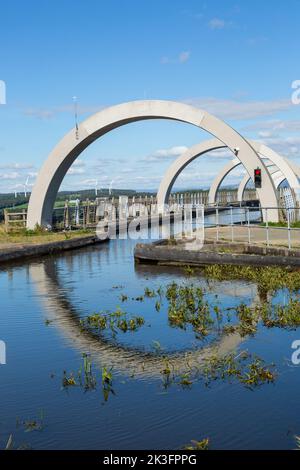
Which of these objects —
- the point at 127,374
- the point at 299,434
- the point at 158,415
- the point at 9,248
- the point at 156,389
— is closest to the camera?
the point at 299,434

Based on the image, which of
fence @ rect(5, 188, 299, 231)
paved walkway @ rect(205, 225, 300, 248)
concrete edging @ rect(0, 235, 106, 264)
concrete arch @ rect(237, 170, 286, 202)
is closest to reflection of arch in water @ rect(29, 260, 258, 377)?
paved walkway @ rect(205, 225, 300, 248)

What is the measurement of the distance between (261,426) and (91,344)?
4068mm

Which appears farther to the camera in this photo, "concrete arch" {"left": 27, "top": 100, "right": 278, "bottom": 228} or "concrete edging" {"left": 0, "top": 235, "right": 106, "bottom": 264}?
"concrete arch" {"left": 27, "top": 100, "right": 278, "bottom": 228}

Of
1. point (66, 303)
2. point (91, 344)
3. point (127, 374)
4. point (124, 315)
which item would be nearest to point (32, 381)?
→ point (127, 374)

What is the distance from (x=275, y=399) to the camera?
23.2ft

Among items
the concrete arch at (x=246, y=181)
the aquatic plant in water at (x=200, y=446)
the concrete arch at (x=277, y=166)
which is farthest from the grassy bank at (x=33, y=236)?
the concrete arch at (x=246, y=181)

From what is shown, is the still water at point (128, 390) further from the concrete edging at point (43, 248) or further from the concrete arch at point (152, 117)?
the concrete arch at point (152, 117)

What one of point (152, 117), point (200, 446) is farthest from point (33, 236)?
point (200, 446)

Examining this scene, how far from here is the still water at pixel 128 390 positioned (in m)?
6.21

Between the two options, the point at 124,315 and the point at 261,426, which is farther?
the point at 124,315

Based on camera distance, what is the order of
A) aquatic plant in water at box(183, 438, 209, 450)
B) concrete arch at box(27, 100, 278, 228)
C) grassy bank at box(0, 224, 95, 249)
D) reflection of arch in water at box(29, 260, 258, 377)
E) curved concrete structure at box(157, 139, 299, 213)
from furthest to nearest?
curved concrete structure at box(157, 139, 299, 213), concrete arch at box(27, 100, 278, 228), grassy bank at box(0, 224, 95, 249), reflection of arch in water at box(29, 260, 258, 377), aquatic plant in water at box(183, 438, 209, 450)

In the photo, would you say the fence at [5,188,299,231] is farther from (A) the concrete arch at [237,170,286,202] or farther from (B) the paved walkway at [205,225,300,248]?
(A) the concrete arch at [237,170,286,202]

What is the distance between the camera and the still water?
20.4 ft
